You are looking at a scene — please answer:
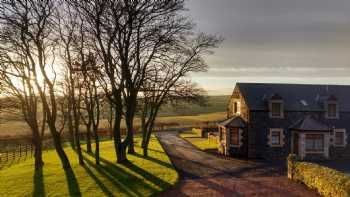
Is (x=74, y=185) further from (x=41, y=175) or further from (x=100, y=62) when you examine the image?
(x=100, y=62)

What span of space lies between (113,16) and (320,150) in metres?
22.8

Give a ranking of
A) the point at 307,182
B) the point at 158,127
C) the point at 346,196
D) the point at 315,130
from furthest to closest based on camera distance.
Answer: the point at 158,127 < the point at 315,130 < the point at 307,182 < the point at 346,196

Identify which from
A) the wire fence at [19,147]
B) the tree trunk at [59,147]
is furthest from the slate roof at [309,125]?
the wire fence at [19,147]

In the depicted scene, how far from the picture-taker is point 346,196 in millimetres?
14773

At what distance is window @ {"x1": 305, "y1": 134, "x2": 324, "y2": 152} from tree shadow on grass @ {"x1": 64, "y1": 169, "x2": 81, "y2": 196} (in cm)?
2157

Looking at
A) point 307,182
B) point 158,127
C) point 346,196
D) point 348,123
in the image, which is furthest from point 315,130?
point 158,127

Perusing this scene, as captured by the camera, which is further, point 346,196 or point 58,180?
point 58,180

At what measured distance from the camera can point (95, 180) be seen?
19625 mm

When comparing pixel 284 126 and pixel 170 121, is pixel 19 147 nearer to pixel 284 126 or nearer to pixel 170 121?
pixel 284 126

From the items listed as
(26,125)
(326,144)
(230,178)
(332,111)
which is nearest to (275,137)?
(326,144)

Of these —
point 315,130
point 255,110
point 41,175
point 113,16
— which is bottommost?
point 41,175

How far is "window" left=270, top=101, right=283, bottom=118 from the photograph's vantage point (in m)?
30.9

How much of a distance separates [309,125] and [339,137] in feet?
14.5

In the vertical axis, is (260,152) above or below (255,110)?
below
